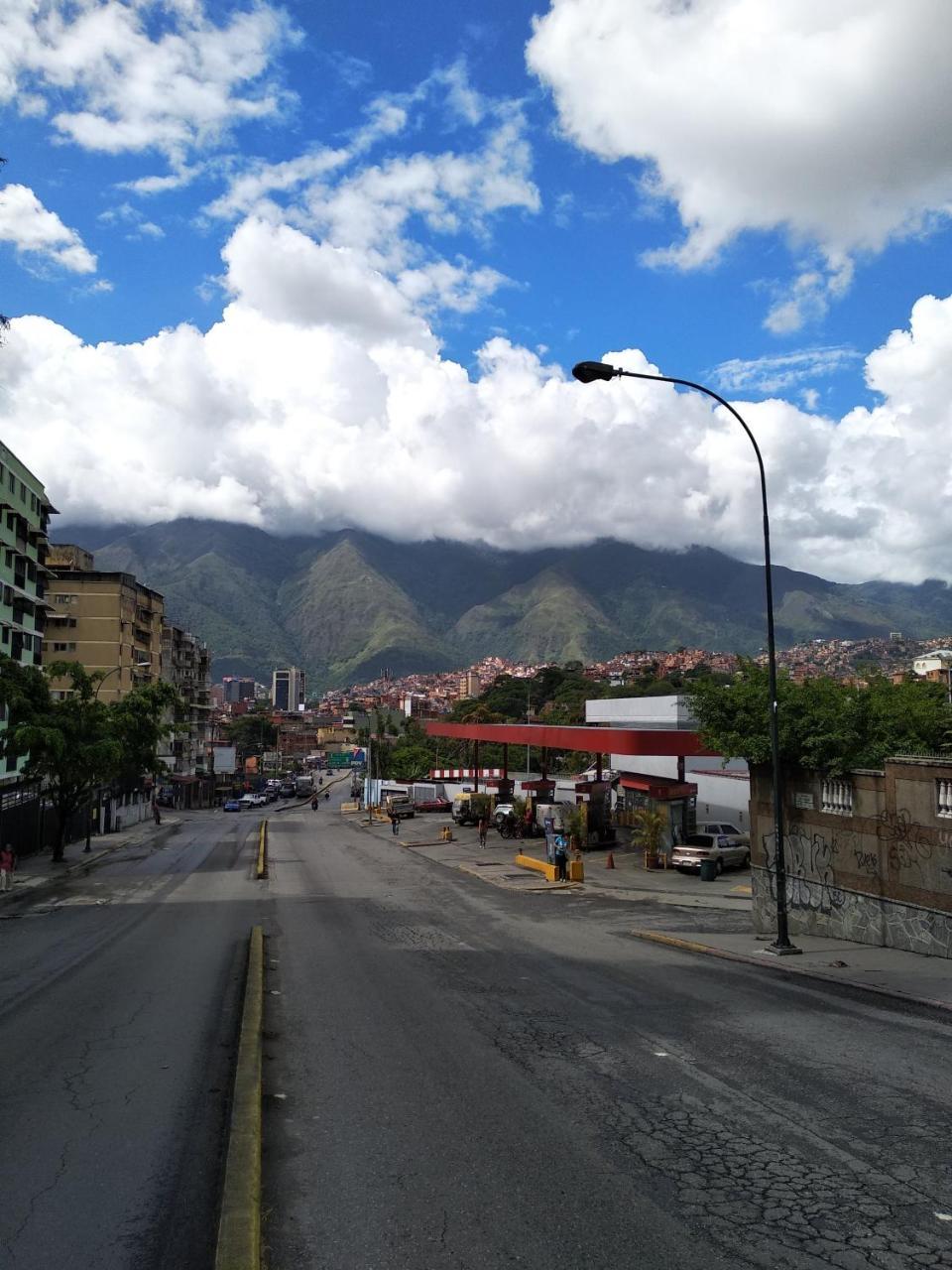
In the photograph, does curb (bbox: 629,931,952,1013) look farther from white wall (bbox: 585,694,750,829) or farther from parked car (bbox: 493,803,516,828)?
parked car (bbox: 493,803,516,828)

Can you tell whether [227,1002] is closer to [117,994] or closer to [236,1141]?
[117,994]

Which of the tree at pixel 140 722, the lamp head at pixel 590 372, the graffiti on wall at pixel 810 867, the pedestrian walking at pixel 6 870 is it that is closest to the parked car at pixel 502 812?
the tree at pixel 140 722

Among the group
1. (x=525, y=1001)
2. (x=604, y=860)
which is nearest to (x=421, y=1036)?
(x=525, y=1001)

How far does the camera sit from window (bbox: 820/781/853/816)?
16547 mm

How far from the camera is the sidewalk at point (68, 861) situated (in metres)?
29.6

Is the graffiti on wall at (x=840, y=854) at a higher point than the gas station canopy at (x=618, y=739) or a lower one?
lower

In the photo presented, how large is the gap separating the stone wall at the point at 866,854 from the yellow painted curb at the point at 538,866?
39.4 feet

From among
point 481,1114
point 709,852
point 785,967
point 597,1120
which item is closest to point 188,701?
point 709,852

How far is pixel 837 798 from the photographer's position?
16.9 meters

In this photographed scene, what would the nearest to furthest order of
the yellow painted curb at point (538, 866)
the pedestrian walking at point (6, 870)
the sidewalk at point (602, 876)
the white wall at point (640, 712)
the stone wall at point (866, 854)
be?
the stone wall at point (866, 854), the sidewalk at point (602, 876), the pedestrian walking at point (6, 870), the yellow painted curb at point (538, 866), the white wall at point (640, 712)

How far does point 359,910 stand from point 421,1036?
512 inches

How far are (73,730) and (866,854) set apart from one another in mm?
30799

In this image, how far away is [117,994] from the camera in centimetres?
1244

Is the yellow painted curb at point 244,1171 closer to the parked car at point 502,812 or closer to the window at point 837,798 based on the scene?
the window at point 837,798
